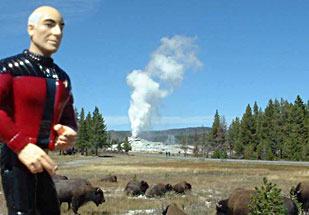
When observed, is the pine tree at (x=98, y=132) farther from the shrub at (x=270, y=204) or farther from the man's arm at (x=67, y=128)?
the man's arm at (x=67, y=128)

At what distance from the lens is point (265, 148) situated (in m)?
73.1

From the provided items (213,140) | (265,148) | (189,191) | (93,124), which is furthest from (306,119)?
(189,191)

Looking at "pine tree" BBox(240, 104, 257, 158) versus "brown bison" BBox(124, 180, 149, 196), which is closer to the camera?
"brown bison" BBox(124, 180, 149, 196)

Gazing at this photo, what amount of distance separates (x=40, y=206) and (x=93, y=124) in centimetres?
8386

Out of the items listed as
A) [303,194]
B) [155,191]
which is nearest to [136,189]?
[155,191]

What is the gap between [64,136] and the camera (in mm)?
3428

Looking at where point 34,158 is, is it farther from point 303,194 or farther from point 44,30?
point 303,194

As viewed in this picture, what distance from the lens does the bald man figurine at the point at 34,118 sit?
3.07 meters

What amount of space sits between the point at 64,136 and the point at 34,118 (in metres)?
0.33

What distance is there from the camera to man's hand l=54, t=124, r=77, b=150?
11.2 ft

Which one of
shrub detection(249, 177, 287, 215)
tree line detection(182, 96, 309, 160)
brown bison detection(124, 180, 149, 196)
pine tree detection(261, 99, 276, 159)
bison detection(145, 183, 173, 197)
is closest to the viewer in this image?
shrub detection(249, 177, 287, 215)

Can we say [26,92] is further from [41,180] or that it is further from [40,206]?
[40,206]

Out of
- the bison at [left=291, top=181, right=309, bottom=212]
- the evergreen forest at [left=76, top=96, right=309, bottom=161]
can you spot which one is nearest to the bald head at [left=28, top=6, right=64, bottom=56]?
the bison at [left=291, top=181, right=309, bottom=212]

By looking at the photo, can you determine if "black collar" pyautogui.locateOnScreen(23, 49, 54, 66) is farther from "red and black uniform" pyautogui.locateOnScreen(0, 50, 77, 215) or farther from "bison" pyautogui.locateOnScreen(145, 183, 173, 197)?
"bison" pyautogui.locateOnScreen(145, 183, 173, 197)
